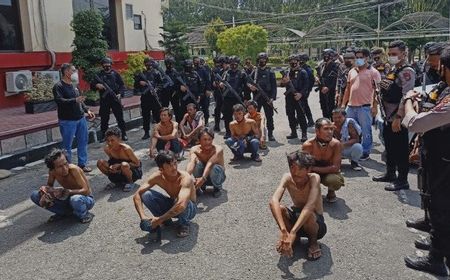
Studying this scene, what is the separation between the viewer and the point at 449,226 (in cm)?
293

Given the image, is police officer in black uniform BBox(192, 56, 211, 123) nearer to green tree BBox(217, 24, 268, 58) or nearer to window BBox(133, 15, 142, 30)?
window BBox(133, 15, 142, 30)

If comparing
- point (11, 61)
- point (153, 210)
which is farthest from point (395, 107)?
point (11, 61)

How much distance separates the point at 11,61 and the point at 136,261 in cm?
890

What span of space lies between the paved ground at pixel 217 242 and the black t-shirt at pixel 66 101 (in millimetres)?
1352

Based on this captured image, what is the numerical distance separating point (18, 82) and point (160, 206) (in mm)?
8032

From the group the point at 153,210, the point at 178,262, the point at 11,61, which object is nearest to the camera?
the point at 178,262

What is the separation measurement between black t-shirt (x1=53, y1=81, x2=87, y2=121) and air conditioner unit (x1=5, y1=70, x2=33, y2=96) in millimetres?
4886

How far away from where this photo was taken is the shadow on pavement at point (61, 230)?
13.6 feet

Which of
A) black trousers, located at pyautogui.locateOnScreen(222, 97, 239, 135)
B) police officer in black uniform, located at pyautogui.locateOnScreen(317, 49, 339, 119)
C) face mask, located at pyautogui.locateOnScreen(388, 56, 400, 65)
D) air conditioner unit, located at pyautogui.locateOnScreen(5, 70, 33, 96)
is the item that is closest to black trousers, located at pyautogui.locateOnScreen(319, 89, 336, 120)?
police officer in black uniform, located at pyautogui.locateOnScreen(317, 49, 339, 119)

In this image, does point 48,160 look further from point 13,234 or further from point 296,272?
point 296,272

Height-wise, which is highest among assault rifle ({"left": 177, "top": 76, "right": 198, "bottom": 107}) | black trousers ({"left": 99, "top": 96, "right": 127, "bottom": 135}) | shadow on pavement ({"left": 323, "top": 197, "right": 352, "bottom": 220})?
assault rifle ({"left": 177, "top": 76, "right": 198, "bottom": 107})

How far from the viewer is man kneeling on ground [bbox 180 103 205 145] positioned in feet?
24.7

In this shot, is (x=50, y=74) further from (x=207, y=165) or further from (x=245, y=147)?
(x=207, y=165)

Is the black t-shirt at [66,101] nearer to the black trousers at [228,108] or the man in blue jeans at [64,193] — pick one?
the man in blue jeans at [64,193]
